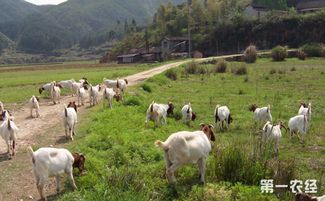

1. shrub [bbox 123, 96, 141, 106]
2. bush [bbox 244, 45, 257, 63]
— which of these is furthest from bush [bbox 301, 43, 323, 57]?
shrub [bbox 123, 96, 141, 106]

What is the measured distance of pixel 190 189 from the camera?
1211 centimetres

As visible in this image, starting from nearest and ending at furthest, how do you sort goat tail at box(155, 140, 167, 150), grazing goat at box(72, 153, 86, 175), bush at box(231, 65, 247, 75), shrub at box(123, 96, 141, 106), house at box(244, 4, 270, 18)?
1. goat tail at box(155, 140, 167, 150)
2. grazing goat at box(72, 153, 86, 175)
3. shrub at box(123, 96, 141, 106)
4. bush at box(231, 65, 247, 75)
5. house at box(244, 4, 270, 18)

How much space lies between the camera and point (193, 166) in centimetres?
1395

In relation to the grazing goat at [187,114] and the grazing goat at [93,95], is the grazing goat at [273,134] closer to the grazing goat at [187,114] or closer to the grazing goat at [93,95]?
the grazing goat at [187,114]

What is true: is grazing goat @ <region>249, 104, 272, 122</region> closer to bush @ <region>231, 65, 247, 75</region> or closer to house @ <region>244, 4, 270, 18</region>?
bush @ <region>231, 65, 247, 75</region>

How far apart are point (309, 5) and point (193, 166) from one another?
328 ft

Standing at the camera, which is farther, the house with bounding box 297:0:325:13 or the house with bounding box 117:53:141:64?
the house with bounding box 297:0:325:13

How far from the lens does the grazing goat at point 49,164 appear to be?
11.1 m

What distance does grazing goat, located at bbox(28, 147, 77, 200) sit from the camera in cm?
1109

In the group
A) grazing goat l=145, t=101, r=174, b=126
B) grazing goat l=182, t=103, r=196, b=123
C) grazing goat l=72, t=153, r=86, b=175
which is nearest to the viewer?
grazing goat l=72, t=153, r=86, b=175

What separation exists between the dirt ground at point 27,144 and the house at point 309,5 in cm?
8771

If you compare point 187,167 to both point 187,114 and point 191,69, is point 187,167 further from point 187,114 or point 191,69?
point 191,69

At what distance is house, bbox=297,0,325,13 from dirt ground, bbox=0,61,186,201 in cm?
8771

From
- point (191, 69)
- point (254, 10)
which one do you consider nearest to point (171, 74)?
point (191, 69)
